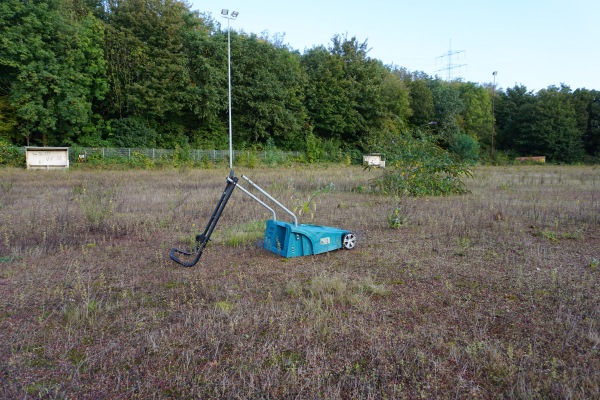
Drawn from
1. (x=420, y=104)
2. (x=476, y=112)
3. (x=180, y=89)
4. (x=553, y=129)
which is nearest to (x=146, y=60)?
(x=180, y=89)

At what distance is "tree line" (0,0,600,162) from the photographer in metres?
27.1

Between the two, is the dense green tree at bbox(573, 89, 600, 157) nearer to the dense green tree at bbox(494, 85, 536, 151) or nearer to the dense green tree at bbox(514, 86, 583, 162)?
the dense green tree at bbox(514, 86, 583, 162)

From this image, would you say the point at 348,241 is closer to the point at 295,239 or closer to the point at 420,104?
the point at 295,239

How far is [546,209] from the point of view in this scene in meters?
9.48

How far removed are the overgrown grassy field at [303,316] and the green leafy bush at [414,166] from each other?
443 cm

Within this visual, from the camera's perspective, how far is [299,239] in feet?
18.6

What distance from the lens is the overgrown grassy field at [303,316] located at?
2705 mm

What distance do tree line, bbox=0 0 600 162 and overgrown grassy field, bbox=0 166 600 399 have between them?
13.7 metres

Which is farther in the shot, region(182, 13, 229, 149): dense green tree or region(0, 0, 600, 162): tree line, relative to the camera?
region(182, 13, 229, 149): dense green tree

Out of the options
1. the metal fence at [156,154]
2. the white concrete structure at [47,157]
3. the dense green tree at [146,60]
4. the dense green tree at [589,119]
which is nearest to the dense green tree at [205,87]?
the dense green tree at [146,60]

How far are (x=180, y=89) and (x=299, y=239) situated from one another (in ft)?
97.2

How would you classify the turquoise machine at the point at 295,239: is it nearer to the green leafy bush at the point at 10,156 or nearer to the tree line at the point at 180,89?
the tree line at the point at 180,89

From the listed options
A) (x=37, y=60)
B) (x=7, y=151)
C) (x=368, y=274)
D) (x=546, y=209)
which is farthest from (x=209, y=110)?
(x=368, y=274)

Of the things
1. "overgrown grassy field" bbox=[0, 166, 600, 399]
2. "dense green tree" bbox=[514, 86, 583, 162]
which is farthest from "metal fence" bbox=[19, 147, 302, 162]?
"dense green tree" bbox=[514, 86, 583, 162]
